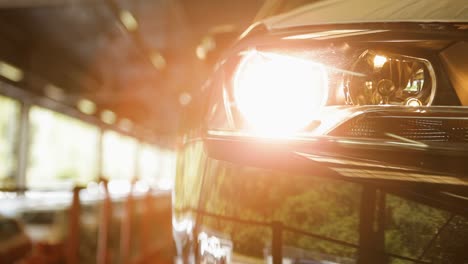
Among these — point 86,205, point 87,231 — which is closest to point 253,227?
point 87,231

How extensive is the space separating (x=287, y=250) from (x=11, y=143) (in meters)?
12.2

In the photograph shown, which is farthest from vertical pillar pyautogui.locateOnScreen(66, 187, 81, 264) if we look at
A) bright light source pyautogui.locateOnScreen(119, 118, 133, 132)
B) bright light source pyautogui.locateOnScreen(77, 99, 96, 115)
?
bright light source pyautogui.locateOnScreen(119, 118, 133, 132)

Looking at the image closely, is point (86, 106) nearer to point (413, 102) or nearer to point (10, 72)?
point (10, 72)

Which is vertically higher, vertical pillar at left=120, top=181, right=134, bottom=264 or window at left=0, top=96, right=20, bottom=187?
window at left=0, top=96, right=20, bottom=187

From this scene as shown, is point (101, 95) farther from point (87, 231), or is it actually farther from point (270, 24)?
point (270, 24)

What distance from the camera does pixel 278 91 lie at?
1506 millimetres

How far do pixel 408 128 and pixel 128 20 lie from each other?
832cm

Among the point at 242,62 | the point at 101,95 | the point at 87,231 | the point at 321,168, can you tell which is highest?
the point at 101,95

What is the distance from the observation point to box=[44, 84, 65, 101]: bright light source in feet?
44.8

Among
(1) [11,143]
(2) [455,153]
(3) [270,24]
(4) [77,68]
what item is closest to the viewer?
(2) [455,153]

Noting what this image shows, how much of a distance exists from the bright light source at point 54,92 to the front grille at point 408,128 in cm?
1318

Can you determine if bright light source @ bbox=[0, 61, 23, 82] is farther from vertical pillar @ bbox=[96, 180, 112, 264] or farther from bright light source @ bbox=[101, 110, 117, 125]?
bright light source @ bbox=[101, 110, 117, 125]

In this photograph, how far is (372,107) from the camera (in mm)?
1317

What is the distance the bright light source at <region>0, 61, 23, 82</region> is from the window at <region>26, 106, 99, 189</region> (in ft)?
4.62
